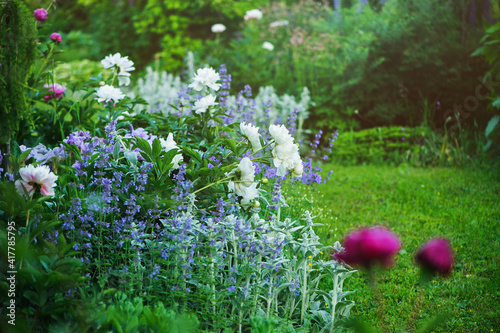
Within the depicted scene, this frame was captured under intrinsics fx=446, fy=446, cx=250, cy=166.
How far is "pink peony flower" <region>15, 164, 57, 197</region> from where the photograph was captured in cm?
179

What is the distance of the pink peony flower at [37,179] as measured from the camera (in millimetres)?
1788

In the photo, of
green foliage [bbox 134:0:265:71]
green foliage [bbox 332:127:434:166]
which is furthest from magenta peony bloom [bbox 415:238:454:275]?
green foliage [bbox 134:0:265:71]

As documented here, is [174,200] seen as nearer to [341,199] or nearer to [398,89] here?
[341,199]

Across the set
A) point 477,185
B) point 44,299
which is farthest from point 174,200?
point 477,185

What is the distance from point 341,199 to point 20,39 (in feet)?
10.4

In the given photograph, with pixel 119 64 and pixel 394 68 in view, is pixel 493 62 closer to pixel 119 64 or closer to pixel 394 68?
pixel 394 68

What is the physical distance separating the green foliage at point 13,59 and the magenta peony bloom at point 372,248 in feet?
7.33

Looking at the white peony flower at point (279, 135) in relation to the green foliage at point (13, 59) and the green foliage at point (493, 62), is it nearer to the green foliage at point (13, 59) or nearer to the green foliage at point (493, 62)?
the green foliage at point (13, 59)

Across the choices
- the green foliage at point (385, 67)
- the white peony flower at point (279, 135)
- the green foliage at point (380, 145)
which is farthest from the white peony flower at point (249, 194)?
the green foliage at point (385, 67)

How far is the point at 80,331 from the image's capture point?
157cm

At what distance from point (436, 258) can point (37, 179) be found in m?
1.50

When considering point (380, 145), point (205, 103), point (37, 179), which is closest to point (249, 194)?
point (205, 103)

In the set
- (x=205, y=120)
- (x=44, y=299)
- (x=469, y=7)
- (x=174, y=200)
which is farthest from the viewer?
(x=469, y=7)

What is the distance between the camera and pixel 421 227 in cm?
378
